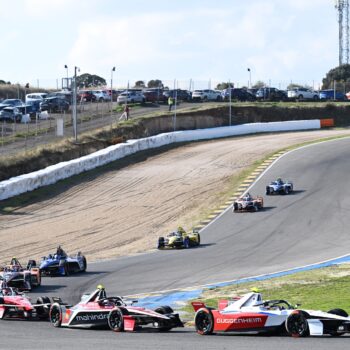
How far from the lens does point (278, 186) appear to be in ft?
140

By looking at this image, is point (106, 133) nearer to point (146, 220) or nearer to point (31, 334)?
point (146, 220)

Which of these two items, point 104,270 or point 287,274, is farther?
point 104,270

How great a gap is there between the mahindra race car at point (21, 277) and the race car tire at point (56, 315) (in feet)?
17.6

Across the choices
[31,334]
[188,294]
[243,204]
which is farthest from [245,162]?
[31,334]

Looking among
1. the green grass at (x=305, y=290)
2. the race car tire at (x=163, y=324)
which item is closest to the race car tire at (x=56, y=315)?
the race car tire at (x=163, y=324)

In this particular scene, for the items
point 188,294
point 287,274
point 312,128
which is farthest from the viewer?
point 312,128

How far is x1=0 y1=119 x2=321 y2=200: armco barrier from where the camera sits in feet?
148

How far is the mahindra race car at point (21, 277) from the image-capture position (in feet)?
81.8

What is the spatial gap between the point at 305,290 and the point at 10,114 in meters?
50.1

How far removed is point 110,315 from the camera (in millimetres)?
18281

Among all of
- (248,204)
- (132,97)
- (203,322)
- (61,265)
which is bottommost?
(61,265)

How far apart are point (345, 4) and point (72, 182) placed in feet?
195

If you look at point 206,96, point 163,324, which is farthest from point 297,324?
point 206,96

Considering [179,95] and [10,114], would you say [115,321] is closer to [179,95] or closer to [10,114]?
[10,114]
